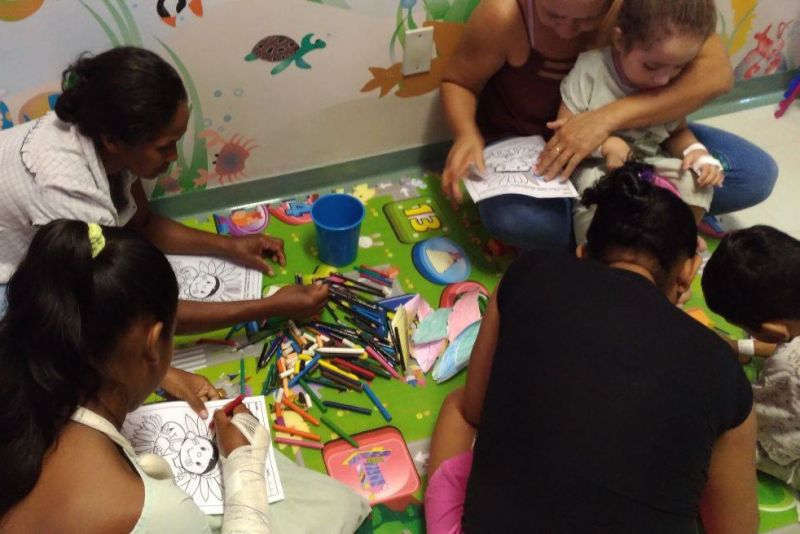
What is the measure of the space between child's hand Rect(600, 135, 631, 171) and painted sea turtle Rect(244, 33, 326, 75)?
26.1 inches

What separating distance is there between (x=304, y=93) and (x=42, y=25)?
0.56 m

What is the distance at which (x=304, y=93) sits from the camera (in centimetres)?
169

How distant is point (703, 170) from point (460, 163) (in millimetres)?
520

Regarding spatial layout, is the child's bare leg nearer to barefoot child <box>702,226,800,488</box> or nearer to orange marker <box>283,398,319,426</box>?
orange marker <box>283,398,319,426</box>

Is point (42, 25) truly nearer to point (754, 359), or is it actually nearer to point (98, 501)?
point (98, 501)

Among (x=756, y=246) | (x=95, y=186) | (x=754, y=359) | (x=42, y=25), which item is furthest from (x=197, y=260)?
(x=754, y=359)

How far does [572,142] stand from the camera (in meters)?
1.53

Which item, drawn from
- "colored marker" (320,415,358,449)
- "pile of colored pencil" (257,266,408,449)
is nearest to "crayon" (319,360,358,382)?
"pile of colored pencil" (257,266,408,449)

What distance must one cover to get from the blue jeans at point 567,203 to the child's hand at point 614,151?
0.13m

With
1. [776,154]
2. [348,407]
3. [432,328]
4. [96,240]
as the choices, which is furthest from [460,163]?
[776,154]

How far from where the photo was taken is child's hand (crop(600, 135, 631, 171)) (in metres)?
1.52

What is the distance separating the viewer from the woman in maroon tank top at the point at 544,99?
1.53m

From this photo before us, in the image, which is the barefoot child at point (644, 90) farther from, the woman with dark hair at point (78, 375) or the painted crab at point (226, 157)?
the woman with dark hair at point (78, 375)

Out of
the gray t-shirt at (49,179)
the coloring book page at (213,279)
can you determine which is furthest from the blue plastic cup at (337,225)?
the gray t-shirt at (49,179)
